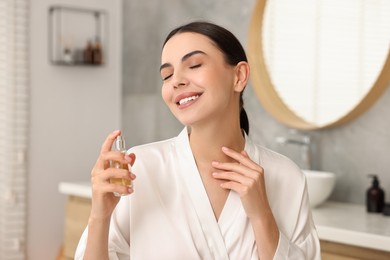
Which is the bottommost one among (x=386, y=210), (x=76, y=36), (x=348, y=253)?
(x=348, y=253)

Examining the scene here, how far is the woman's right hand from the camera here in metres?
1.35

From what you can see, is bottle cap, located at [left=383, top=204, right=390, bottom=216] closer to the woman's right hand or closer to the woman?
the woman

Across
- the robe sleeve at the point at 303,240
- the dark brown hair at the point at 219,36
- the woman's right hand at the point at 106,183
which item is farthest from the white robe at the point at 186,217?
the dark brown hair at the point at 219,36

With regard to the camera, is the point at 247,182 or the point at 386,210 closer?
the point at 247,182

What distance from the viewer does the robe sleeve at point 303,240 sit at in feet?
4.76

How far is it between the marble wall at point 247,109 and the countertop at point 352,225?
18 cm

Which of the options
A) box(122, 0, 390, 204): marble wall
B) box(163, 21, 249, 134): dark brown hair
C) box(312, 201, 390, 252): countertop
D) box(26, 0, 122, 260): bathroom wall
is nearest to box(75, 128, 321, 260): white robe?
box(163, 21, 249, 134): dark brown hair

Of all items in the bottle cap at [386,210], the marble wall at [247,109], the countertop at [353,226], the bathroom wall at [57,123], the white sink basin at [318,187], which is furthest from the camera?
the bathroom wall at [57,123]

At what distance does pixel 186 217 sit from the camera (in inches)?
59.7

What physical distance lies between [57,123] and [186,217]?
8.04ft

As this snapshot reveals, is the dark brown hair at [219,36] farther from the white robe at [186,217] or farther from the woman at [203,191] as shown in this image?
the white robe at [186,217]

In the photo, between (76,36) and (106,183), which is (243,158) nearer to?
(106,183)

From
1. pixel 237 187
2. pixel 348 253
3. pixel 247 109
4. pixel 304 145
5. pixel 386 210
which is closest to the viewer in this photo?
pixel 237 187

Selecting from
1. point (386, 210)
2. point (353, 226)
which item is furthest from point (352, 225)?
point (386, 210)
